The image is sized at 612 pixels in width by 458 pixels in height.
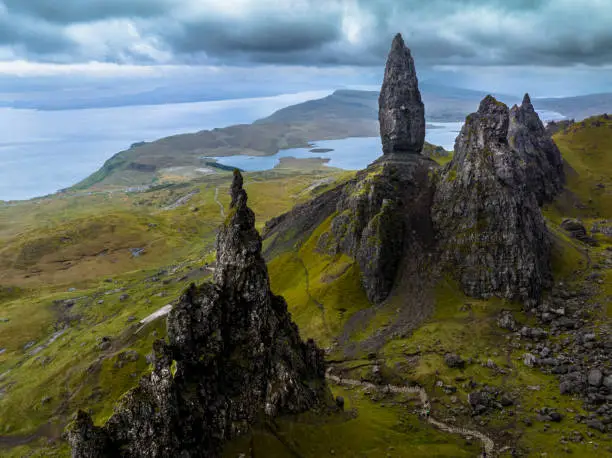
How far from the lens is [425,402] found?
9731 cm

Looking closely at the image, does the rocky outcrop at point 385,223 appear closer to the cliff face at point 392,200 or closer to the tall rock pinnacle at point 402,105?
the cliff face at point 392,200

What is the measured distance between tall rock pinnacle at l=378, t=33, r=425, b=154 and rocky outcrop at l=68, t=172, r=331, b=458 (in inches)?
5051

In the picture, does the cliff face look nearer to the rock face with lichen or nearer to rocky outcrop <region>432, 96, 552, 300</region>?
the rock face with lichen

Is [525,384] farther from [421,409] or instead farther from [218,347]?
[218,347]

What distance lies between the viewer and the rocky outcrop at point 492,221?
126 m

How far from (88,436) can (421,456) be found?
54182 millimetres

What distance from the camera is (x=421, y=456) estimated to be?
7562 centimetres

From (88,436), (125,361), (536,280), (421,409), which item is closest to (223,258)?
(88,436)

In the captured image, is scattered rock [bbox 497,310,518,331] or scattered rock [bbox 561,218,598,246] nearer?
scattered rock [bbox 497,310,518,331]

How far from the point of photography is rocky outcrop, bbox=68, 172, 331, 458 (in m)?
54.5

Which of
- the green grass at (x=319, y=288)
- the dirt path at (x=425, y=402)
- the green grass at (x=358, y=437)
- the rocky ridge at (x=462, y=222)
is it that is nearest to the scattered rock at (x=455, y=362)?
the dirt path at (x=425, y=402)

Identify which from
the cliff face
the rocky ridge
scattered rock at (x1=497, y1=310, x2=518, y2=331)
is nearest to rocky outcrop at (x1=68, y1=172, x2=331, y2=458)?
scattered rock at (x1=497, y1=310, x2=518, y2=331)

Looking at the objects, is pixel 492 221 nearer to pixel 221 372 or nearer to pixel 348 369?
pixel 348 369

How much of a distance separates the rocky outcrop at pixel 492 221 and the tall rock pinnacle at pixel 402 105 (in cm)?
4816
